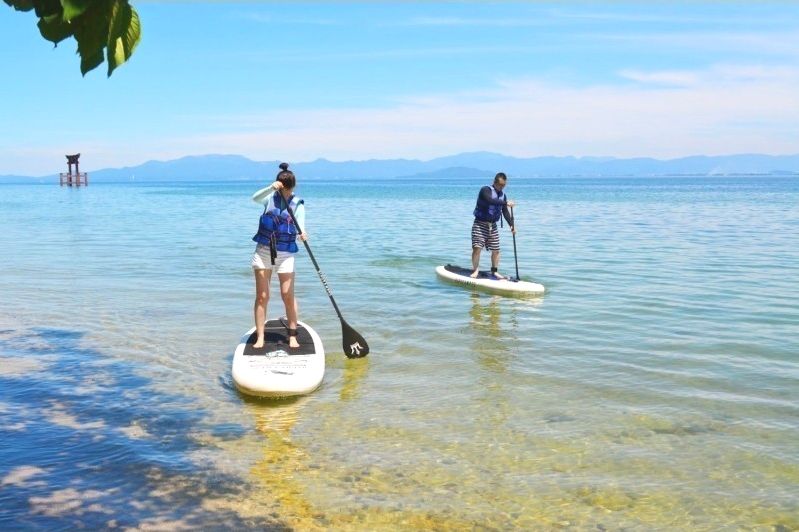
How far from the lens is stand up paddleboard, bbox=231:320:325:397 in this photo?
786 centimetres

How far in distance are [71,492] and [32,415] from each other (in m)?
2.10

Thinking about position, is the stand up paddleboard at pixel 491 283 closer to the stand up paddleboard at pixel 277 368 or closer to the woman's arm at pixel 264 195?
the stand up paddleboard at pixel 277 368

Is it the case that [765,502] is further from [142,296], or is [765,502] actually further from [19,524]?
[142,296]

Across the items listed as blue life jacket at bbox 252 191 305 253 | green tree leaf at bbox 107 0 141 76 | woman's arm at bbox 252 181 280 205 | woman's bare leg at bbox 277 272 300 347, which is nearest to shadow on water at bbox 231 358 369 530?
woman's bare leg at bbox 277 272 300 347

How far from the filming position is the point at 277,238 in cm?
848

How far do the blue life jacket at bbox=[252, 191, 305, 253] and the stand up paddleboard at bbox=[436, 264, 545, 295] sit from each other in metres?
6.88

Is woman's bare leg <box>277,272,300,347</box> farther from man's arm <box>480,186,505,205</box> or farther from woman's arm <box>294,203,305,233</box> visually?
man's arm <box>480,186,505,205</box>

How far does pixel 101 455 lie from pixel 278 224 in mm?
3237

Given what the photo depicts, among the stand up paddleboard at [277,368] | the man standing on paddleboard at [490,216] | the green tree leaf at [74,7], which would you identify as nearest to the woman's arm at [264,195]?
the stand up paddleboard at [277,368]

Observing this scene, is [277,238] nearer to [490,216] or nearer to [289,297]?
[289,297]

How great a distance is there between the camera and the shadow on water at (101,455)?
17.0 feet

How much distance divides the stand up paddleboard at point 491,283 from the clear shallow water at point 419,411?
0.41m

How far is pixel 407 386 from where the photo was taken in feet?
28.0

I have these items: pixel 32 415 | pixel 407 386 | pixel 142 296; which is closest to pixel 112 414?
pixel 32 415
